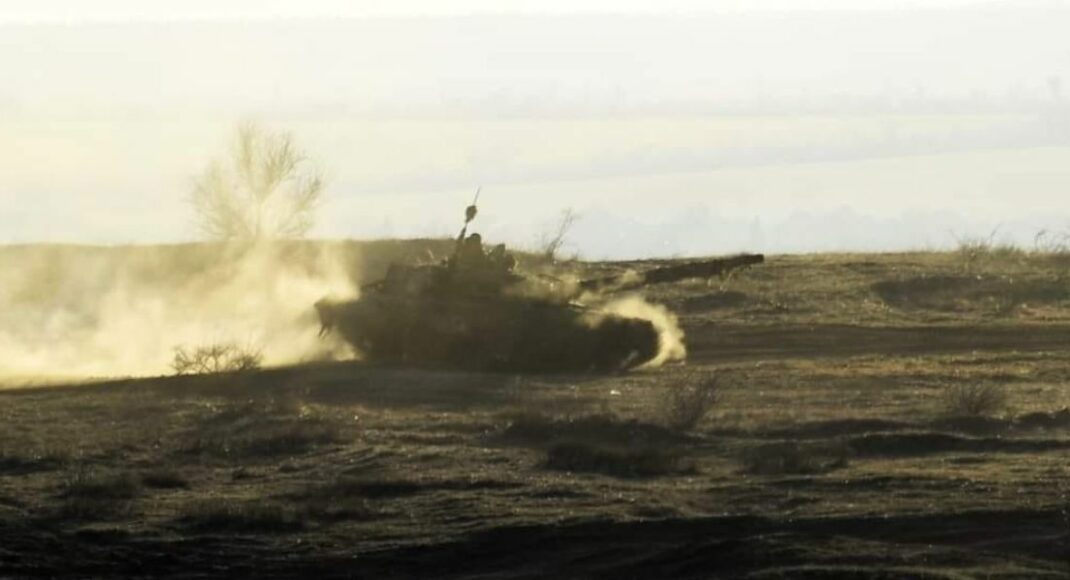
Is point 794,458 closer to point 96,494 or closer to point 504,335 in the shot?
point 96,494

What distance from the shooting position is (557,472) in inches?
927

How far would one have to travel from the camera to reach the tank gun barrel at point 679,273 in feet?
133

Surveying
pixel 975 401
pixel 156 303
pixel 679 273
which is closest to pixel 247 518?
pixel 975 401

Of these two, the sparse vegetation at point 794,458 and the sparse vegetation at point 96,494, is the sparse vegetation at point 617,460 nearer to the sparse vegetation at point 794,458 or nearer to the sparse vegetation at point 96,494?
the sparse vegetation at point 794,458

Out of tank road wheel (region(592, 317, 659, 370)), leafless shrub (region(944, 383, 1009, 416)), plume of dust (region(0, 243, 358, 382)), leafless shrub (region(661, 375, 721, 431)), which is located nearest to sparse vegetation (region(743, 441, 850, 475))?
leafless shrub (region(661, 375, 721, 431))

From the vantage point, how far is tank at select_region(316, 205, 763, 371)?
121ft

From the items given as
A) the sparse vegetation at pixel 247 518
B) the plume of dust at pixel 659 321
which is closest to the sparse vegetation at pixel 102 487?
the sparse vegetation at pixel 247 518

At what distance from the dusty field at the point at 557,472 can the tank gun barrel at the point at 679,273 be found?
267cm

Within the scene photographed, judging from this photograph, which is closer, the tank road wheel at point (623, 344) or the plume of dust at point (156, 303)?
the tank road wheel at point (623, 344)

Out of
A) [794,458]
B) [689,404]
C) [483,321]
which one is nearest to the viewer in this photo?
[794,458]

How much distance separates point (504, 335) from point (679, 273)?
16.8ft

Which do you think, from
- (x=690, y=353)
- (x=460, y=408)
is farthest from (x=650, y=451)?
(x=690, y=353)

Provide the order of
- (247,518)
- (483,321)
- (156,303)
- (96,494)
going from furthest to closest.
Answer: (156,303), (483,321), (96,494), (247,518)

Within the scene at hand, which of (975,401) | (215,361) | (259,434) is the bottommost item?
(975,401)
